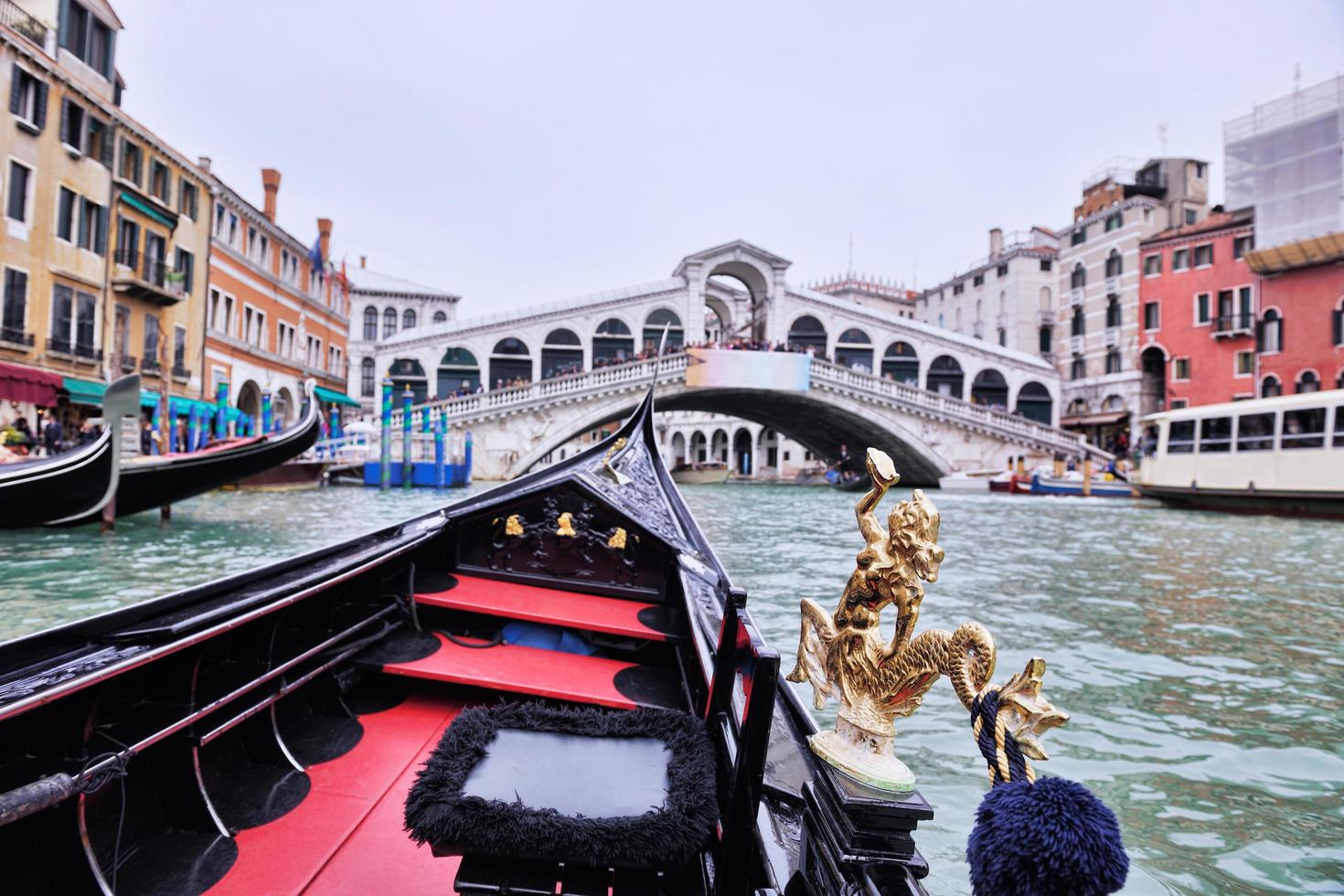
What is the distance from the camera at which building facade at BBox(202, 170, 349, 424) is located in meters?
11.4

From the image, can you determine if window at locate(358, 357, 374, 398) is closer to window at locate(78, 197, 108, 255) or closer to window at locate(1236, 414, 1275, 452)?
window at locate(78, 197, 108, 255)

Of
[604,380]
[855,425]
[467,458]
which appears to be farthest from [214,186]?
[855,425]

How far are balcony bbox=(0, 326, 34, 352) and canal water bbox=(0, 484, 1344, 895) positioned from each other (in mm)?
2543

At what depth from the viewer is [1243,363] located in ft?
42.7

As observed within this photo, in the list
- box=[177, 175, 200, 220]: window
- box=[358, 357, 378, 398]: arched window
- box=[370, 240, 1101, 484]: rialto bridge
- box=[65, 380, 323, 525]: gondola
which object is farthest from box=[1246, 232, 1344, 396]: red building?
box=[358, 357, 378, 398]: arched window

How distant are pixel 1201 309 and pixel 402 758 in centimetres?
1623

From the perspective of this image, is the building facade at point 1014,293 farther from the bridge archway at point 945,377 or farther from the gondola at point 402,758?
the gondola at point 402,758

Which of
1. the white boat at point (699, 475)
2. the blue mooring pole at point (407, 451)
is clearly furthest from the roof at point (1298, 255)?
the blue mooring pole at point (407, 451)

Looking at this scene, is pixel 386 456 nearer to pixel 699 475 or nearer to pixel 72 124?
pixel 72 124

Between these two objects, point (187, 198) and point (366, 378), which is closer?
point (187, 198)

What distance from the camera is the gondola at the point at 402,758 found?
0.71m

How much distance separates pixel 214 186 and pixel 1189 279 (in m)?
16.4

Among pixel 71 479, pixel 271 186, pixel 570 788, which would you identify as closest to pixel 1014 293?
pixel 271 186

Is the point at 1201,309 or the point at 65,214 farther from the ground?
the point at 1201,309
